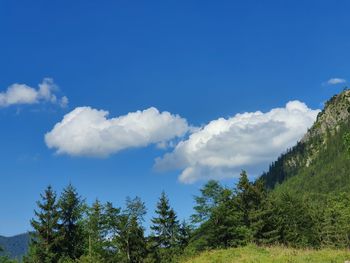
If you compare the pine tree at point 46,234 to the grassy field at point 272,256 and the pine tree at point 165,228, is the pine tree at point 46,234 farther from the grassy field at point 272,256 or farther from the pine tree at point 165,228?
the grassy field at point 272,256

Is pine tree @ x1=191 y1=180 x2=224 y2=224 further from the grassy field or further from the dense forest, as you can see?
the grassy field

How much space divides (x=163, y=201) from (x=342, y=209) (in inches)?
1536

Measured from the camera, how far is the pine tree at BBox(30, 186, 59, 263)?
197 feet

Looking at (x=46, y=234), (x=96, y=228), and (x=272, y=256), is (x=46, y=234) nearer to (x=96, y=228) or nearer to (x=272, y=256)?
(x=96, y=228)

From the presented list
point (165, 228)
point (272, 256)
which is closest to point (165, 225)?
point (165, 228)

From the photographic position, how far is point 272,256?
24953 mm

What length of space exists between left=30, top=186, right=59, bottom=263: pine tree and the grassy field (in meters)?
37.2

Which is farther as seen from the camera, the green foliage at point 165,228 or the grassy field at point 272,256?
the green foliage at point 165,228

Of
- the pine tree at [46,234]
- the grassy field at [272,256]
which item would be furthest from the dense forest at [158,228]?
the grassy field at [272,256]

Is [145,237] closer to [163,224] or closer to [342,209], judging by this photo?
[163,224]

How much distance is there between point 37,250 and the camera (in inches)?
2363

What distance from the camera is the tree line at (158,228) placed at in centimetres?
6248

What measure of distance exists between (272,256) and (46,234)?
146ft

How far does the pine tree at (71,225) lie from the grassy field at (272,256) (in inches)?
1526
